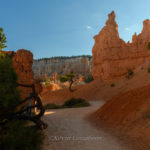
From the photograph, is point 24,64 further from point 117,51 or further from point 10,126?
point 117,51

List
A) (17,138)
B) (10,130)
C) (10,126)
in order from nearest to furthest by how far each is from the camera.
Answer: (17,138) → (10,130) → (10,126)

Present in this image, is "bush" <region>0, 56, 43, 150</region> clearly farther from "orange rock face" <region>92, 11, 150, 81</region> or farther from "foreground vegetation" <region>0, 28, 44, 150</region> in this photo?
"orange rock face" <region>92, 11, 150, 81</region>

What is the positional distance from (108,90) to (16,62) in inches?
899

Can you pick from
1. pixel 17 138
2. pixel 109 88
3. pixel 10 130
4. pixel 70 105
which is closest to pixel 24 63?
pixel 10 130

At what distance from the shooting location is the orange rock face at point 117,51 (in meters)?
29.9

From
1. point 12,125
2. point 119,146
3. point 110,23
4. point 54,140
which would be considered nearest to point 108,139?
point 119,146

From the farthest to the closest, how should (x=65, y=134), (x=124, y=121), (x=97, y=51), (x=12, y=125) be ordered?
(x=97, y=51), (x=124, y=121), (x=65, y=134), (x=12, y=125)

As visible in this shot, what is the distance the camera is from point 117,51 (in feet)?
103

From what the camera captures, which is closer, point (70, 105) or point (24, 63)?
point (24, 63)

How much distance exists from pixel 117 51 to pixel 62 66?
76.4 m

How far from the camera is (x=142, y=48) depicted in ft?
97.0

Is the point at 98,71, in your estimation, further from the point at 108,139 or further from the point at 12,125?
the point at 12,125

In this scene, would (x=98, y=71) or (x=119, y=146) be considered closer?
(x=119, y=146)

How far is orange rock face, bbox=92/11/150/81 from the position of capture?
29938 mm
